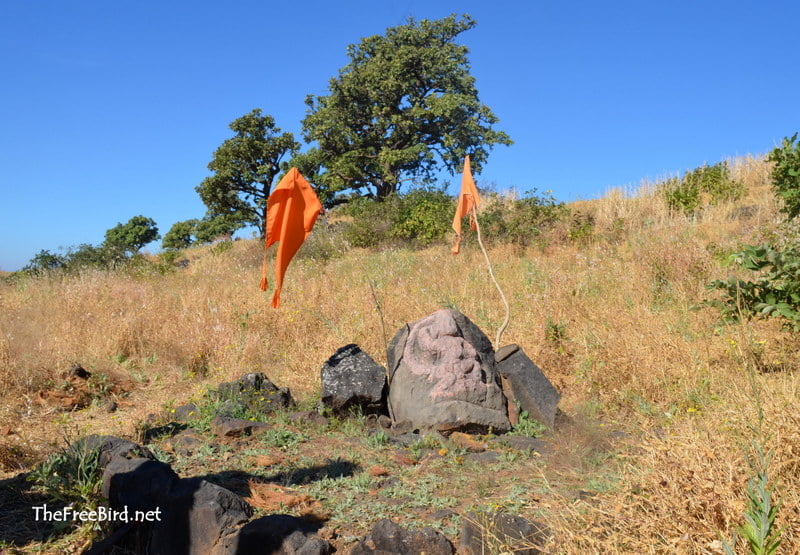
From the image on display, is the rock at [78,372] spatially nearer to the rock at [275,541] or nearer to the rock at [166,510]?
the rock at [166,510]

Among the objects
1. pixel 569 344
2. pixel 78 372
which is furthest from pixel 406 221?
pixel 78 372

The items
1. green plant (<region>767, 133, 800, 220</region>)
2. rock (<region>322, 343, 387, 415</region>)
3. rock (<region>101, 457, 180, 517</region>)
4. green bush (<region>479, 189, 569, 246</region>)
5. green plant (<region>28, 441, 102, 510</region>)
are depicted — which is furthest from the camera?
green bush (<region>479, 189, 569, 246</region>)

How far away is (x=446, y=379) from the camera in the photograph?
5164 mm

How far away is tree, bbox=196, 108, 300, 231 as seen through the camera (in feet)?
74.3

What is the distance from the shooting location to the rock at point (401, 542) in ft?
9.41

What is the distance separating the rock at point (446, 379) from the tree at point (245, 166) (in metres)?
18.7

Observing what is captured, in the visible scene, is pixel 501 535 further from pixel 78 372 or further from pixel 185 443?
pixel 78 372

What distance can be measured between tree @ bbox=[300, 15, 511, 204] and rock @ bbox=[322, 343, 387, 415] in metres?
17.9

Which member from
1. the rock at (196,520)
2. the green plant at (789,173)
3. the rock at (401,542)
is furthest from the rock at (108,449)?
the green plant at (789,173)

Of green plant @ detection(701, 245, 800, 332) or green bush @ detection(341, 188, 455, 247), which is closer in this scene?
green plant @ detection(701, 245, 800, 332)

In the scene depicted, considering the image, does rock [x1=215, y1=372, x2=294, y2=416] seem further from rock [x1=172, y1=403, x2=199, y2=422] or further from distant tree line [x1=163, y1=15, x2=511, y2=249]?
distant tree line [x1=163, y1=15, x2=511, y2=249]

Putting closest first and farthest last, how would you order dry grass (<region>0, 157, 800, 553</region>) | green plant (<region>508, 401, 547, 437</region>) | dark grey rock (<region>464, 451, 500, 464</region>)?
dry grass (<region>0, 157, 800, 553</region>) < dark grey rock (<region>464, 451, 500, 464</region>) < green plant (<region>508, 401, 547, 437</region>)

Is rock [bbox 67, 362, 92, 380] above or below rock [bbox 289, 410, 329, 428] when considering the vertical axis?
above

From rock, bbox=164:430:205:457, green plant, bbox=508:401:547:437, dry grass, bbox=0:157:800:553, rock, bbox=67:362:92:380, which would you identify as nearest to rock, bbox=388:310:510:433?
green plant, bbox=508:401:547:437
